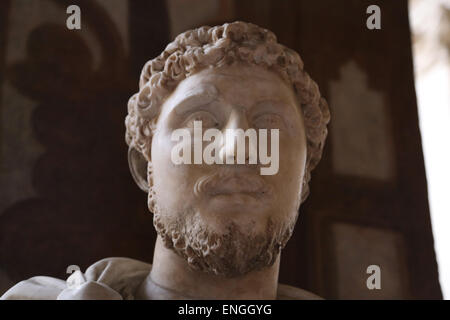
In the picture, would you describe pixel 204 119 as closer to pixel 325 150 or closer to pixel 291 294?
pixel 291 294

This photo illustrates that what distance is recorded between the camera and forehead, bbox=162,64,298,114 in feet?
7.61

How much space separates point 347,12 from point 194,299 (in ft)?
6.92

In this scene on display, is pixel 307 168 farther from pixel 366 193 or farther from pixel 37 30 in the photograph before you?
pixel 37 30

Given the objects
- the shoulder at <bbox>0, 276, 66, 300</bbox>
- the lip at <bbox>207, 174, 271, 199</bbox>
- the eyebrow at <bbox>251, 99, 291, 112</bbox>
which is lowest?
the shoulder at <bbox>0, 276, 66, 300</bbox>

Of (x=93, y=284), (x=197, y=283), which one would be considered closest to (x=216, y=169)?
(x=197, y=283)

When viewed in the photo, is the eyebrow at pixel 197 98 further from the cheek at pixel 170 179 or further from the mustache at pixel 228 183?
the mustache at pixel 228 183

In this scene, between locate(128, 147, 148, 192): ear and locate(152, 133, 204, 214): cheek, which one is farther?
locate(128, 147, 148, 192): ear

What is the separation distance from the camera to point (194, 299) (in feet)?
7.59

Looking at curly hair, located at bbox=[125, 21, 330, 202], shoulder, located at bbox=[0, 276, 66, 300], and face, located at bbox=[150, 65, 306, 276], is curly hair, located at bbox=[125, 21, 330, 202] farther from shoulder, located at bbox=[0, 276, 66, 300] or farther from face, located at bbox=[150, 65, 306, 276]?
shoulder, located at bbox=[0, 276, 66, 300]

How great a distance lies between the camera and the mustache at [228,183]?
2180 mm

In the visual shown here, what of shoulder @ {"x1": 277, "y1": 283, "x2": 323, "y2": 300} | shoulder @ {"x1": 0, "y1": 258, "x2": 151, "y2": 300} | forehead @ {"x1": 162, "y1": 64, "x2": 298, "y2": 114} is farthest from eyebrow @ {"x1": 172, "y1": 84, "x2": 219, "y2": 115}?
shoulder @ {"x1": 277, "y1": 283, "x2": 323, "y2": 300}

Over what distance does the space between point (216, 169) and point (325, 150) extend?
1.59 m

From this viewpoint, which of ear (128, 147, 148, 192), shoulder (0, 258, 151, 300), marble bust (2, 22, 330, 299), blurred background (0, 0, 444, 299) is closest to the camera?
shoulder (0, 258, 151, 300)
